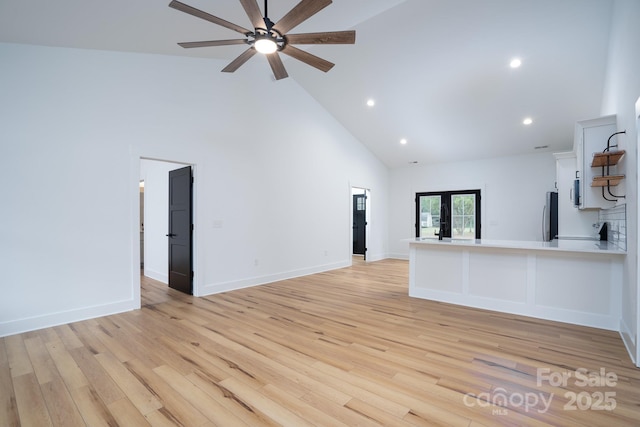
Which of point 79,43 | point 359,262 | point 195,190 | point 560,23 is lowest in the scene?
point 359,262

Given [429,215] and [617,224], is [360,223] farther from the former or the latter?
[617,224]

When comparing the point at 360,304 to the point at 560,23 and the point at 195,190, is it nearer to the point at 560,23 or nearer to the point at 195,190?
the point at 195,190

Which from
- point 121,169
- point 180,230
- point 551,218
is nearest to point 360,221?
point 551,218

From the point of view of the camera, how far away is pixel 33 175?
3391mm

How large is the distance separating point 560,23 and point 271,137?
465 cm

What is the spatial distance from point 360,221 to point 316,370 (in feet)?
22.7

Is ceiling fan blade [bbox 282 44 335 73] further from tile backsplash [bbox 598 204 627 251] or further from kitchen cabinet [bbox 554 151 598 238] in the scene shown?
kitchen cabinet [bbox 554 151 598 238]

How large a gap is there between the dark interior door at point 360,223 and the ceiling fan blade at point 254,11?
261 inches

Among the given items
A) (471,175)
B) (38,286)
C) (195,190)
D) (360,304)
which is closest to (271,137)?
(195,190)

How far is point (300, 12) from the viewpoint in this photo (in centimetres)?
223

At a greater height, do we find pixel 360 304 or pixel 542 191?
pixel 542 191

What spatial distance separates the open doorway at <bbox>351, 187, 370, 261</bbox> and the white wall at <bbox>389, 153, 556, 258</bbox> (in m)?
1.18

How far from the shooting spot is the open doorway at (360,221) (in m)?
8.73

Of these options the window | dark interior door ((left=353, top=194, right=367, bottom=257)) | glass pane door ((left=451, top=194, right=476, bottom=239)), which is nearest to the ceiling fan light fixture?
dark interior door ((left=353, top=194, right=367, bottom=257))
